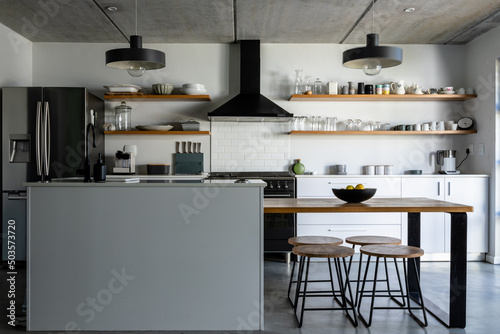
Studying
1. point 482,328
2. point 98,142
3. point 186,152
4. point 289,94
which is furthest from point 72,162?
point 482,328

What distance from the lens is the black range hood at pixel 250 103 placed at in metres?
5.45

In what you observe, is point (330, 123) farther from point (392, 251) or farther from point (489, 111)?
point (392, 251)

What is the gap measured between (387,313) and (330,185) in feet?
7.10

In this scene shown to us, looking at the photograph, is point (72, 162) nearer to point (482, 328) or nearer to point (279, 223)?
point (279, 223)

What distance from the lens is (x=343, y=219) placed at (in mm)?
5375

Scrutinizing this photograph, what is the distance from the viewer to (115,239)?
3.01m

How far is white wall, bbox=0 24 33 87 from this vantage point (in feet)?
17.0

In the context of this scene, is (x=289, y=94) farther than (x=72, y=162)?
Yes

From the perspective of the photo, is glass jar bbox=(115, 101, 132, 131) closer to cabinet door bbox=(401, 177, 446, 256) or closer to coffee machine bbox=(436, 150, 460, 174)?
cabinet door bbox=(401, 177, 446, 256)

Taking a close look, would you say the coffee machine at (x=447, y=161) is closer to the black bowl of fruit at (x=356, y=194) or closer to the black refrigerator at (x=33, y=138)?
the black bowl of fruit at (x=356, y=194)

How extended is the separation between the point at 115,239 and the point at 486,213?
4361 mm

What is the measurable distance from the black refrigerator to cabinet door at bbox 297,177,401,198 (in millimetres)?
2598

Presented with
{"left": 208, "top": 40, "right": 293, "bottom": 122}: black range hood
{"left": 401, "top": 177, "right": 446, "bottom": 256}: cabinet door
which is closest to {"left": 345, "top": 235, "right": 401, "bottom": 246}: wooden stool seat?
{"left": 401, "top": 177, "right": 446, "bottom": 256}: cabinet door

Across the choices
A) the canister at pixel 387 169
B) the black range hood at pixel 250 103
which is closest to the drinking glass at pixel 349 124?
the canister at pixel 387 169
